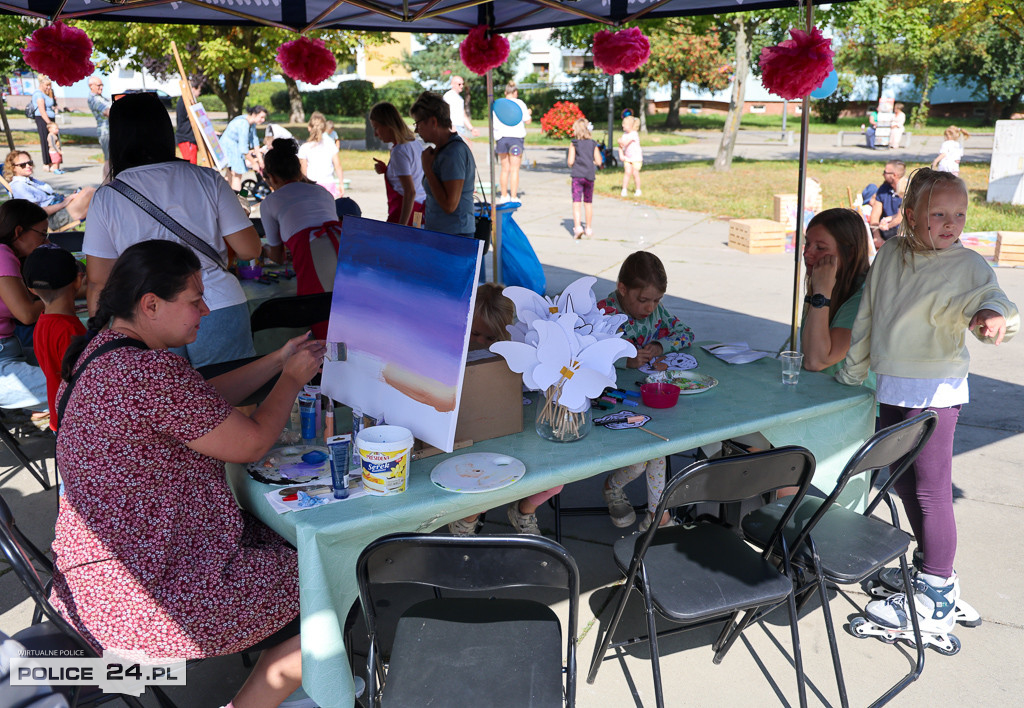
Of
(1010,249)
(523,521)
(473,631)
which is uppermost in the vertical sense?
(1010,249)

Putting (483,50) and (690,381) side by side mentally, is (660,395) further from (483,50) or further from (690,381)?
(483,50)

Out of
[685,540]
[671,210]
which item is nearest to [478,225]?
Answer: [685,540]

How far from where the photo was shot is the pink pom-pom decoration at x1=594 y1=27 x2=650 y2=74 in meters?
5.80

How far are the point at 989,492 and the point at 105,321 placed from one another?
3.73 meters

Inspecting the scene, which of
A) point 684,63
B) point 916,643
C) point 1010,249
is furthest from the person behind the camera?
point 684,63

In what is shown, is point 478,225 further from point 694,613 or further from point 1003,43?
point 1003,43

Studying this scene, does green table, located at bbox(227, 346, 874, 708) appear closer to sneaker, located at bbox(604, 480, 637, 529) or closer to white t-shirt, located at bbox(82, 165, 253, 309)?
sneaker, located at bbox(604, 480, 637, 529)

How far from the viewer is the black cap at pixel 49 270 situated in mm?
3182

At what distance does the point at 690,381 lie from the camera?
2863 mm

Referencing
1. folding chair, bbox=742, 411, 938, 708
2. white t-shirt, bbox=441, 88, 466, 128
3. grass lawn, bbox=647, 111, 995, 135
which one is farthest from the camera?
grass lawn, bbox=647, 111, 995, 135

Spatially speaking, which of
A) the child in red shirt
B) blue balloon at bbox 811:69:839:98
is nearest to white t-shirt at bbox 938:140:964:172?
blue balloon at bbox 811:69:839:98

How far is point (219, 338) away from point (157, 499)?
4.23 ft

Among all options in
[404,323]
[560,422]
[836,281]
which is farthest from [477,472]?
[836,281]

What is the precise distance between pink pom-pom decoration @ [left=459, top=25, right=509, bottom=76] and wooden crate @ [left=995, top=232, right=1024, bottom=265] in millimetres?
5687
